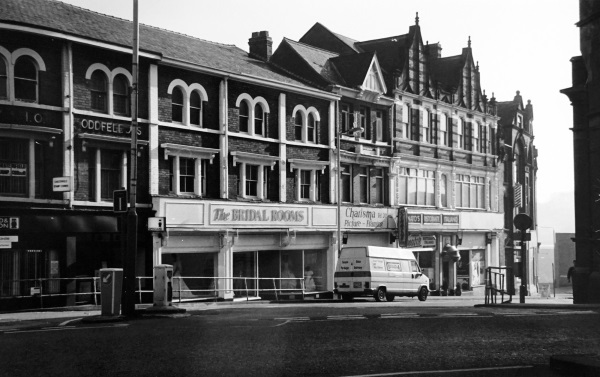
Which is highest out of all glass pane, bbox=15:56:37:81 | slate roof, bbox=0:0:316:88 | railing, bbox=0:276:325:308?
slate roof, bbox=0:0:316:88

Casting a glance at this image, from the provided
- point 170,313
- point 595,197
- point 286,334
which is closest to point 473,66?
point 595,197

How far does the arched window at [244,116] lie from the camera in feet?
127

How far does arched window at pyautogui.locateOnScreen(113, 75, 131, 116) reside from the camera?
32.8m

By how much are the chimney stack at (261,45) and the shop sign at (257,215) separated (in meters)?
8.77

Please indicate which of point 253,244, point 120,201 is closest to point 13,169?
point 120,201

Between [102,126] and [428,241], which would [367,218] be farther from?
[102,126]

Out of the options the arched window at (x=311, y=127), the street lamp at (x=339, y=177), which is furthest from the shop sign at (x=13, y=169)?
the arched window at (x=311, y=127)

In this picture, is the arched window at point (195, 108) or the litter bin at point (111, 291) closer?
the litter bin at point (111, 291)

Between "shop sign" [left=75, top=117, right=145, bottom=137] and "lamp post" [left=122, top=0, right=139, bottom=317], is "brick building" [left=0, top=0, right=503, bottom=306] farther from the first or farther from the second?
"lamp post" [left=122, top=0, right=139, bottom=317]

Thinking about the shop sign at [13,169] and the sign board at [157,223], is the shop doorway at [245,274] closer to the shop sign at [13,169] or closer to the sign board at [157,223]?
the sign board at [157,223]

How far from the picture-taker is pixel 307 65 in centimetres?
4516

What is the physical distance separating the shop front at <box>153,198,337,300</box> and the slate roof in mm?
6079

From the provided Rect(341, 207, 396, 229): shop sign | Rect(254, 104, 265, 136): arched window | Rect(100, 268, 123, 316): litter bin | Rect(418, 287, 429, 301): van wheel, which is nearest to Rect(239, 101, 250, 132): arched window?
Rect(254, 104, 265, 136): arched window

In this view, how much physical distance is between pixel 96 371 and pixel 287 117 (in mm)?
29600
